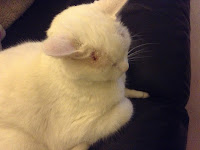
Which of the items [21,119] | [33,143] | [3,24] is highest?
[3,24]

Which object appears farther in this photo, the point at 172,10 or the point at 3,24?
the point at 3,24

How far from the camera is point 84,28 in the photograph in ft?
2.41

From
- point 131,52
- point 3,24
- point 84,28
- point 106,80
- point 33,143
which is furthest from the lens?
point 3,24

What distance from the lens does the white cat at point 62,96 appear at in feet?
2.62

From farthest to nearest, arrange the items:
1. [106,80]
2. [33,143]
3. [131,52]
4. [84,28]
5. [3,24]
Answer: [3,24] < [131,52] < [33,143] < [106,80] < [84,28]

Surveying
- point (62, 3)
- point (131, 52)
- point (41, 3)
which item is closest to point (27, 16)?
point (41, 3)

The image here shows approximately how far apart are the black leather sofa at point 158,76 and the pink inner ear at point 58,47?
0.41 meters

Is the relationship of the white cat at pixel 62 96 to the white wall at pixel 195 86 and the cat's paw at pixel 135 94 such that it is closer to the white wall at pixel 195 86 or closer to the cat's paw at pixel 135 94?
the cat's paw at pixel 135 94

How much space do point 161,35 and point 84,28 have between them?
0.45 m

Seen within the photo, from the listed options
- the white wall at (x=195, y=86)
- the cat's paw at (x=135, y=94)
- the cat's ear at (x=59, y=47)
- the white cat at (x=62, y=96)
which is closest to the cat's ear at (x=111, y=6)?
the white cat at (x=62, y=96)

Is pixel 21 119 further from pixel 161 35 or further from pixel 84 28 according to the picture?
pixel 161 35

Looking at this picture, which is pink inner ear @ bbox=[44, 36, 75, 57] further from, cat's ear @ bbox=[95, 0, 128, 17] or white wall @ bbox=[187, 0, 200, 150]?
white wall @ bbox=[187, 0, 200, 150]

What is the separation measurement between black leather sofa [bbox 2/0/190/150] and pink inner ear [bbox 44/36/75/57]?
0.41 m

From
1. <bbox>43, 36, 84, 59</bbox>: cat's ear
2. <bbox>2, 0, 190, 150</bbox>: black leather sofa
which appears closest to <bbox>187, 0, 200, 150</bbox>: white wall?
<bbox>2, 0, 190, 150</bbox>: black leather sofa
